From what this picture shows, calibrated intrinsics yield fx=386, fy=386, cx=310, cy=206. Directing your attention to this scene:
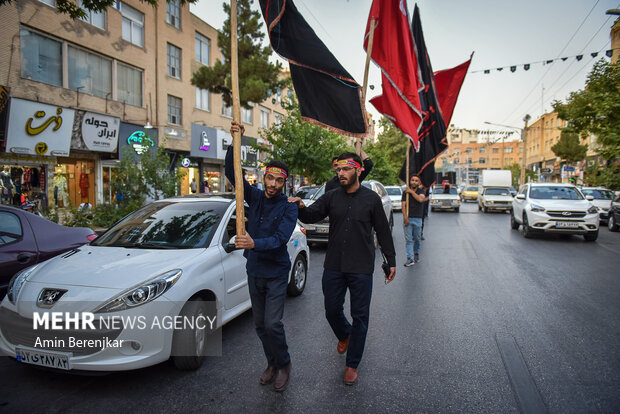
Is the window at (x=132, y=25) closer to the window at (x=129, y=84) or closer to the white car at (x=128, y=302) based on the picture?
the window at (x=129, y=84)

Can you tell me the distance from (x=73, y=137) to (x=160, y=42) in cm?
790

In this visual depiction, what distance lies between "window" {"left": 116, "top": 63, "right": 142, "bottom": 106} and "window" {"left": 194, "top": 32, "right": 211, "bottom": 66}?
578 cm

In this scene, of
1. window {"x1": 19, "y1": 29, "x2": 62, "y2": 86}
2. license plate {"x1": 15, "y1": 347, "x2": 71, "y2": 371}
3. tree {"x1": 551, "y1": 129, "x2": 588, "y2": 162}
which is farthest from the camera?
tree {"x1": 551, "y1": 129, "x2": 588, "y2": 162}

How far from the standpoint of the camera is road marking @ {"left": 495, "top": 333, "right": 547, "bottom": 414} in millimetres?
2947

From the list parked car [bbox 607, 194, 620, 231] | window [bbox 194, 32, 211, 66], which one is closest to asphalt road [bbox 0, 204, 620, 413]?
parked car [bbox 607, 194, 620, 231]

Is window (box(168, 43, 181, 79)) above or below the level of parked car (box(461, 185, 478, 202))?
above

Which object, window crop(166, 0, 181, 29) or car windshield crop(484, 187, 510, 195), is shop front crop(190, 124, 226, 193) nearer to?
window crop(166, 0, 181, 29)

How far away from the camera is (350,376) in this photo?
10.8 ft

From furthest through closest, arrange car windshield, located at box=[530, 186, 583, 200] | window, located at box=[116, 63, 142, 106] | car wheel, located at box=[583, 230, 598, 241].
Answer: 1. window, located at box=[116, 63, 142, 106]
2. car windshield, located at box=[530, 186, 583, 200]
3. car wheel, located at box=[583, 230, 598, 241]

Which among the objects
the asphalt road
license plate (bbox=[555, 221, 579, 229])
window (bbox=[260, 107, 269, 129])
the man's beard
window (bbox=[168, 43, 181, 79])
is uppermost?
window (bbox=[168, 43, 181, 79])

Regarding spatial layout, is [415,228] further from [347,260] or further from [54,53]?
[54,53]

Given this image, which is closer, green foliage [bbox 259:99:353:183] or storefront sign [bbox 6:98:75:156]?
storefront sign [bbox 6:98:75:156]

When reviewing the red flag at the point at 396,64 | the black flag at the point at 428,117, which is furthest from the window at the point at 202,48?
the red flag at the point at 396,64

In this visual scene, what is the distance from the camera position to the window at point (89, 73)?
639 inches
